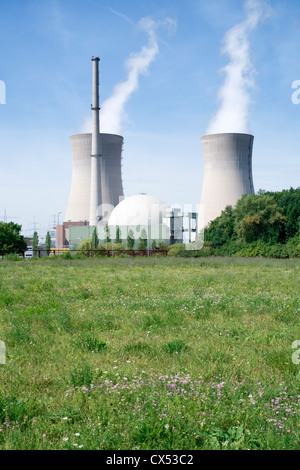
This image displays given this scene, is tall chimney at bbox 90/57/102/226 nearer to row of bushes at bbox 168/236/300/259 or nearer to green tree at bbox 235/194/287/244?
row of bushes at bbox 168/236/300/259

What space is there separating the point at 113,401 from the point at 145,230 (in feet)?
243

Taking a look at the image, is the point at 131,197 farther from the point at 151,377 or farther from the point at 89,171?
the point at 151,377

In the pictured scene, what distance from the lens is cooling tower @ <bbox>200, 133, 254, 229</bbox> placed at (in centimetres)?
5809

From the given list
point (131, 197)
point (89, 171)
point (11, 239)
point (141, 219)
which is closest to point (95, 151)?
point (89, 171)

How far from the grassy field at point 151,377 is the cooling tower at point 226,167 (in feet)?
170

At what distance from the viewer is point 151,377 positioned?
4.38 metres

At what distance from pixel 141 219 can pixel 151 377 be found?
76020 mm

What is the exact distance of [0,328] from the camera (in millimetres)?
6797

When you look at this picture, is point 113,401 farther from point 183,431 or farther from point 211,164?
point 211,164

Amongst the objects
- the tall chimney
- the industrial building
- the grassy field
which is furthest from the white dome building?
the grassy field

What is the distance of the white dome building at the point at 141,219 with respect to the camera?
7781 centimetres

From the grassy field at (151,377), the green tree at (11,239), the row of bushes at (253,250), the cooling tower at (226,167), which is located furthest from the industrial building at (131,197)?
the grassy field at (151,377)

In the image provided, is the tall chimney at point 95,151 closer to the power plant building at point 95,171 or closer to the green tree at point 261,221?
the power plant building at point 95,171
